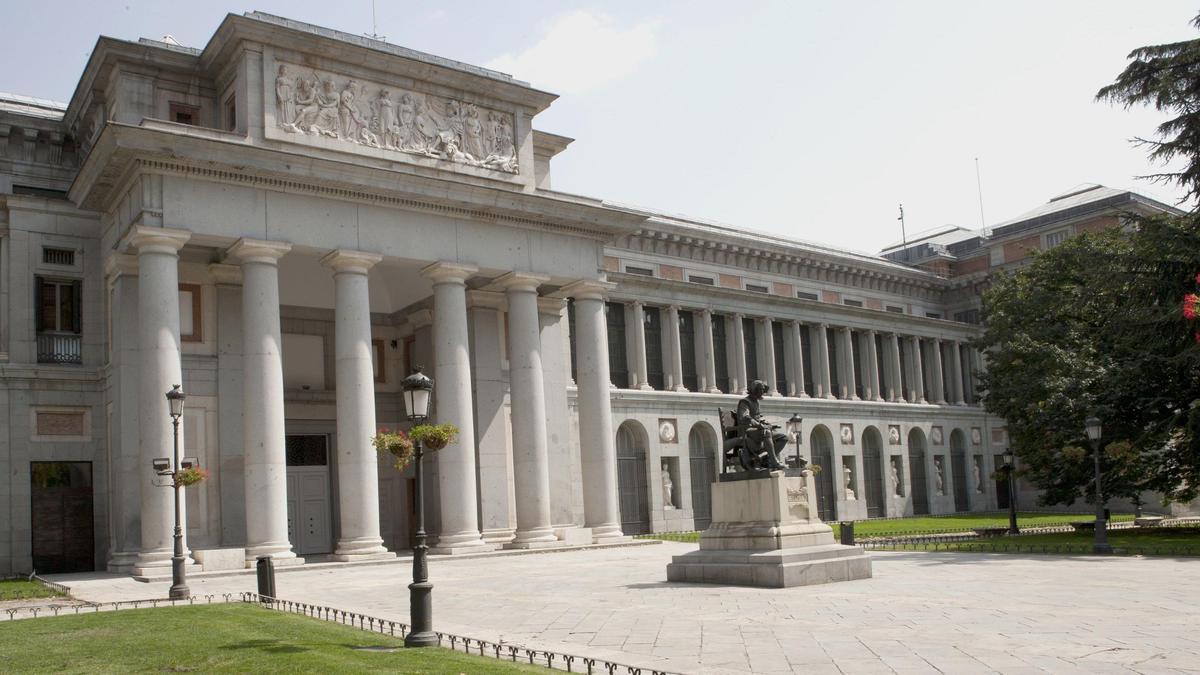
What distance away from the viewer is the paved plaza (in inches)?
481

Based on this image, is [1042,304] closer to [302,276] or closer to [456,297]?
[456,297]

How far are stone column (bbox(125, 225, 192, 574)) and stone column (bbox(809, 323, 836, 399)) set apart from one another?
1641 inches

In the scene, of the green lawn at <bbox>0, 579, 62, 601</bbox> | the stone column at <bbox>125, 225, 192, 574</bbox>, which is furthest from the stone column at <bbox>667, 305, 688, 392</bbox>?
the green lawn at <bbox>0, 579, 62, 601</bbox>

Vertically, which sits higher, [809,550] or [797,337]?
[797,337]

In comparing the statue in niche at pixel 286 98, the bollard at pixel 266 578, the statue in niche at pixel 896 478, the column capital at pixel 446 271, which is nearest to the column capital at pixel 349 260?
the column capital at pixel 446 271

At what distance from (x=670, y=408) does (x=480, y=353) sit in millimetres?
16781

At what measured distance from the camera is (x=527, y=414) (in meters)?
37.1

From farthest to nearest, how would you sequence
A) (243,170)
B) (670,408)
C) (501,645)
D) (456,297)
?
1. (670,408)
2. (456,297)
3. (243,170)
4. (501,645)

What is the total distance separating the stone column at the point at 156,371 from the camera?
29281 millimetres

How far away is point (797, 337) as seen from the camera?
205 ft

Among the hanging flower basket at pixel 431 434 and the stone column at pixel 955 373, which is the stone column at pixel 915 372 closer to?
the stone column at pixel 955 373

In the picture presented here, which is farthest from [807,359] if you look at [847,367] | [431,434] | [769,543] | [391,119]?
[431,434]

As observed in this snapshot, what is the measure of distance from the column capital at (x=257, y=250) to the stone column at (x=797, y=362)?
3646cm

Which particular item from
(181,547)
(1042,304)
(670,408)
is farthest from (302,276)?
(1042,304)
